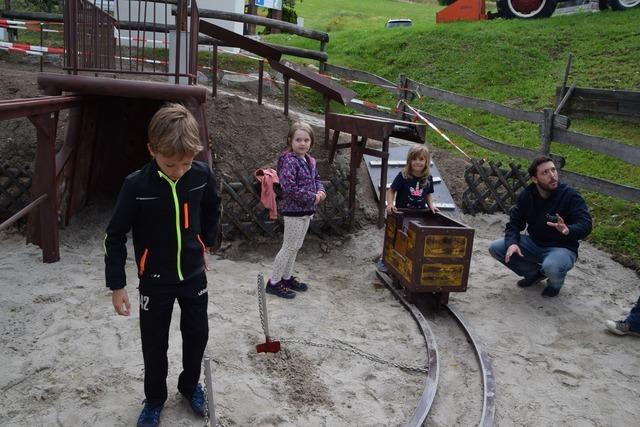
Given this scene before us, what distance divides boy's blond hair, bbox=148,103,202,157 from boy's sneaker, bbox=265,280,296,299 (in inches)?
110

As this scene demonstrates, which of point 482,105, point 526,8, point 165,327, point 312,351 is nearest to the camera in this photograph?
point 165,327

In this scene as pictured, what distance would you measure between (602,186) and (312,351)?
16.5 ft

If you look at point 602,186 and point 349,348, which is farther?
point 602,186

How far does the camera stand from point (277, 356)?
4180mm

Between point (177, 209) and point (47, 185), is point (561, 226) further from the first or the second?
point (47, 185)

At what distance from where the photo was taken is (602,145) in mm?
7516

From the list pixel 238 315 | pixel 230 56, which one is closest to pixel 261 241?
pixel 238 315

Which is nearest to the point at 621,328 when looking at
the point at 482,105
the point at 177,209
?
the point at 177,209

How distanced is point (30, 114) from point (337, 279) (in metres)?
3.34

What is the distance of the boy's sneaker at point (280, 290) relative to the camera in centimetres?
538

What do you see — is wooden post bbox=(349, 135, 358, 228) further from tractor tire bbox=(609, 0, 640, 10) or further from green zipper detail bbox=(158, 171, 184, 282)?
tractor tire bbox=(609, 0, 640, 10)

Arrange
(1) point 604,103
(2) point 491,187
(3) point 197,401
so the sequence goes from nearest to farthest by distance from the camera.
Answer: (3) point 197,401 → (2) point 491,187 → (1) point 604,103

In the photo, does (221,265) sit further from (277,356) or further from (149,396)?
(149,396)

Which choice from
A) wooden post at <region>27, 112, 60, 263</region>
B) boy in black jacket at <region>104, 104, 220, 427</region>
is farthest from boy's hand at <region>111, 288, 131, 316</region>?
wooden post at <region>27, 112, 60, 263</region>
